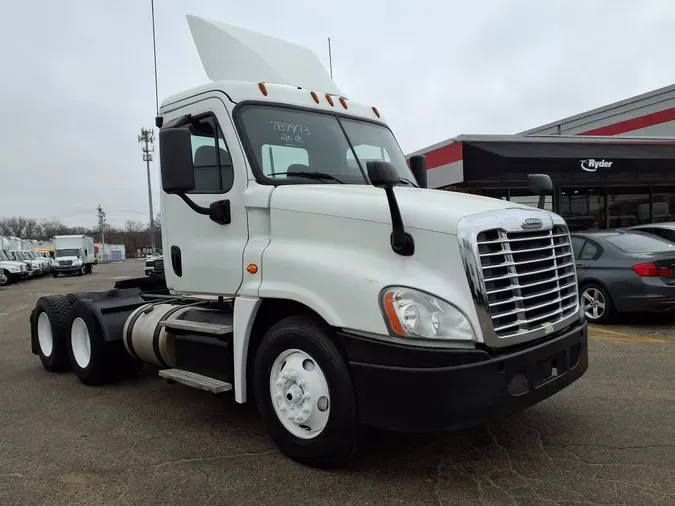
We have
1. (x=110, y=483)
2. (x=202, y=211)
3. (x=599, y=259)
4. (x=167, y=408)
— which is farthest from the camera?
(x=599, y=259)

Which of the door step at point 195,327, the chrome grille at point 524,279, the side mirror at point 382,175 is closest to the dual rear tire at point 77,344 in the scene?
the door step at point 195,327

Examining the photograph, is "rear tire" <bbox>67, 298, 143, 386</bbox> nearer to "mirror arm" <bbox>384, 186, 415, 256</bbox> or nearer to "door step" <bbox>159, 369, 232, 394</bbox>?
"door step" <bbox>159, 369, 232, 394</bbox>

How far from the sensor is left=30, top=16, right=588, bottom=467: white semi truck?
3039 millimetres

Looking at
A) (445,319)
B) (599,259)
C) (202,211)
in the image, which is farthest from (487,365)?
(599,259)

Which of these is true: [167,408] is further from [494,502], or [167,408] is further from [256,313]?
[494,502]

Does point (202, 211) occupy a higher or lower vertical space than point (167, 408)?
higher

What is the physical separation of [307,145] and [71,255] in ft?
125

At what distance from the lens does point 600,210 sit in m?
17.8

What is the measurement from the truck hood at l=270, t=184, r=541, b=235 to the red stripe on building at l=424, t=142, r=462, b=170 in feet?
29.7

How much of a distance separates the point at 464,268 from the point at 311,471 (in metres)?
1.61

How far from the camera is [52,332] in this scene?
6293mm

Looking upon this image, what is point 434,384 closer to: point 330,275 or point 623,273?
point 330,275

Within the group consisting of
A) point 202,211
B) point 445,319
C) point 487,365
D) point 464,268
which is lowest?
point 487,365

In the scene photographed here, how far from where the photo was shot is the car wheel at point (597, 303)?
8.27 m
